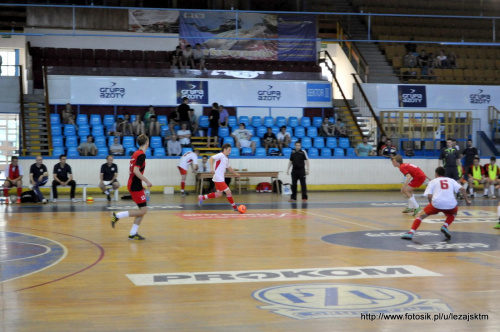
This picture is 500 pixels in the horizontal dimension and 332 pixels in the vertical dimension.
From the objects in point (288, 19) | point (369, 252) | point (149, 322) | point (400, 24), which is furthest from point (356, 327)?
point (400, 24)

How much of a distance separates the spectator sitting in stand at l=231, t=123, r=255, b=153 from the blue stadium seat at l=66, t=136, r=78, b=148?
637 cm

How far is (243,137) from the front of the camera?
93.8 feet

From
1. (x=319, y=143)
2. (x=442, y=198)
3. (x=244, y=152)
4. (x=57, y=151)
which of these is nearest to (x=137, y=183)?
(x=442, y=198)

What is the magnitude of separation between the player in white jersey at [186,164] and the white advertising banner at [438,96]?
1031cm

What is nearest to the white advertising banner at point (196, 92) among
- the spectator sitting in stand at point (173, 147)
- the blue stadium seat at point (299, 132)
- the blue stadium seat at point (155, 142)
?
the blue stadium seat at point (299, 132)

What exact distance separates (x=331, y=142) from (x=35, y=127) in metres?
12.4

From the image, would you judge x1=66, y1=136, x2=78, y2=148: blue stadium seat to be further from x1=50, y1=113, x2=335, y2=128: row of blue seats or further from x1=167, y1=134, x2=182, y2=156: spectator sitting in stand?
x1=167, y1=134, x2=182, y2=156: spectator sitting in stand

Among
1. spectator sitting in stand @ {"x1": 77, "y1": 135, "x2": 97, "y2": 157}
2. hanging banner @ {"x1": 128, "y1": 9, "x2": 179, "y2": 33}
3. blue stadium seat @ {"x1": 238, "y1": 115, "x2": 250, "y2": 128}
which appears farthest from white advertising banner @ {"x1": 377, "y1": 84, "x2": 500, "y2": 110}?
spectator sitting in stand @ {"x1": 77, "y1": 135, "x2": 97, "y2": 157}

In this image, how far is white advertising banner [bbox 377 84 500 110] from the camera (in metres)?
32.0

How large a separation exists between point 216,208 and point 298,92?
13.1m

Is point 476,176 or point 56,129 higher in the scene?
point 56,129

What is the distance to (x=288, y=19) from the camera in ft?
113

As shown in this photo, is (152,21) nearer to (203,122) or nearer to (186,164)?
(203,122)

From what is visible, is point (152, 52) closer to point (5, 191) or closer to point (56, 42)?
point (56, 42)
